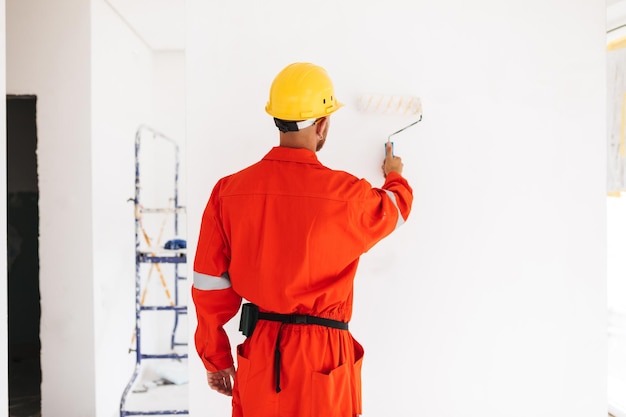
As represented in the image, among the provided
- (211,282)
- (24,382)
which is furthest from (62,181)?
(211,282)

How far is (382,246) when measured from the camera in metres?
2.11

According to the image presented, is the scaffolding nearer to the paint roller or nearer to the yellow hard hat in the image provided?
the paint roller

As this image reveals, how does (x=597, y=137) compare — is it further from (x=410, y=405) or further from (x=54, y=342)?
(x=54, y=342)

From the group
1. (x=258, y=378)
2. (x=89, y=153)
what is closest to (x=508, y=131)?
(x=258, y=378)

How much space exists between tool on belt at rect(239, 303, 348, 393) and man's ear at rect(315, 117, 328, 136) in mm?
562

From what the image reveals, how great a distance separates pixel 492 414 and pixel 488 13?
1690mm

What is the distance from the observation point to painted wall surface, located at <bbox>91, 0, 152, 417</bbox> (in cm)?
334

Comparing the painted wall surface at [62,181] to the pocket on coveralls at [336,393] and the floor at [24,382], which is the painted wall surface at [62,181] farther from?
the pocket on coveralls at [336,393]

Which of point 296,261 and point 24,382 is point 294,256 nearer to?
point 296,261

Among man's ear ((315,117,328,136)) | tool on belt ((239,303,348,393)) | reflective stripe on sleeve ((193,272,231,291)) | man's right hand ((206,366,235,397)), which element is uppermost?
man's ear ((315,117,328,136))

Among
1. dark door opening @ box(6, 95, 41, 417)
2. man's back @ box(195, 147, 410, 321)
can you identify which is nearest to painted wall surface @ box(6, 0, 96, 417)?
dark door opening @ box(6, 95, 41, 417)

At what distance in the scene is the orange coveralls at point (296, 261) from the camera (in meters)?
1.45

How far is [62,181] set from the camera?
3.25 metres

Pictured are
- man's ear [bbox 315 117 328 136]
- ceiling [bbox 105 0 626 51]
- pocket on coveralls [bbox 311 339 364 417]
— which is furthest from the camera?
ceiling [bbox 105 0 626 51]
